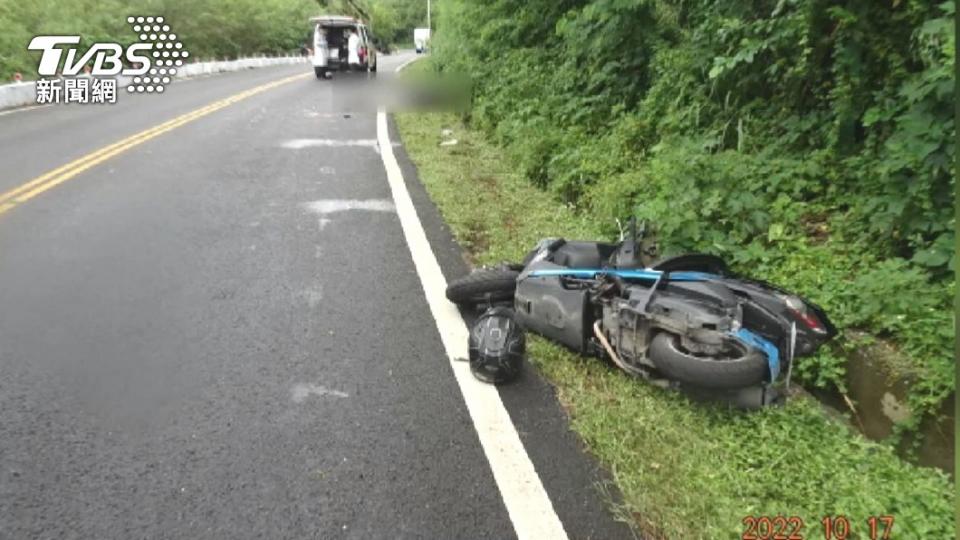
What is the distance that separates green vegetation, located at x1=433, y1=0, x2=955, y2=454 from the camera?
357 cm

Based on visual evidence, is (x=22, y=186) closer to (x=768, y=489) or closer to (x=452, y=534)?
(x=452, y=534)

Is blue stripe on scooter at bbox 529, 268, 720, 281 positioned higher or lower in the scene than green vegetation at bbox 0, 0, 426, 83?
lower

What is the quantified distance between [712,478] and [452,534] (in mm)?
1026

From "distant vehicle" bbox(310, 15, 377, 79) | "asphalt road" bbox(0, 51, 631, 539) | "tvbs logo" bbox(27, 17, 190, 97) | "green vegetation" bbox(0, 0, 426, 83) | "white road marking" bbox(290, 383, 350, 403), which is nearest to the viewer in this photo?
"asphalt road" bbox(0, 51, 631, 539)

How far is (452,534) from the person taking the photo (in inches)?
101

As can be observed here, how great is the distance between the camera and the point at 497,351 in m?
3.58

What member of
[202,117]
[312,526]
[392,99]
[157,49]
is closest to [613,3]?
[312,526]

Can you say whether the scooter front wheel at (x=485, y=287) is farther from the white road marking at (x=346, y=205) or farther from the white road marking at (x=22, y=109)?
the white road marking at (x=22, y=109)

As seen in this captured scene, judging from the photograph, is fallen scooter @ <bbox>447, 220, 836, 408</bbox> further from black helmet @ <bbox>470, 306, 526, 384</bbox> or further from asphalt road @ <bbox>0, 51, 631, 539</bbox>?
asphalt road @ <bbox>0, 51, 631, 539</bbox>

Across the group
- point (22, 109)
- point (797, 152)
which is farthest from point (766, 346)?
point (22, 109)

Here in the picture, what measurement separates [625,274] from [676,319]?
0.48m

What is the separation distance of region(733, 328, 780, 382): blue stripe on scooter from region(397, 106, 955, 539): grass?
231 millimetres

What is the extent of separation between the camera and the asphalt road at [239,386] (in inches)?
106

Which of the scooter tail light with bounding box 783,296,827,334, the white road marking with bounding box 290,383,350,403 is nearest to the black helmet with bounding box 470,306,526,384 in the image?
the white road marking with bounding box 290,383,350,403
